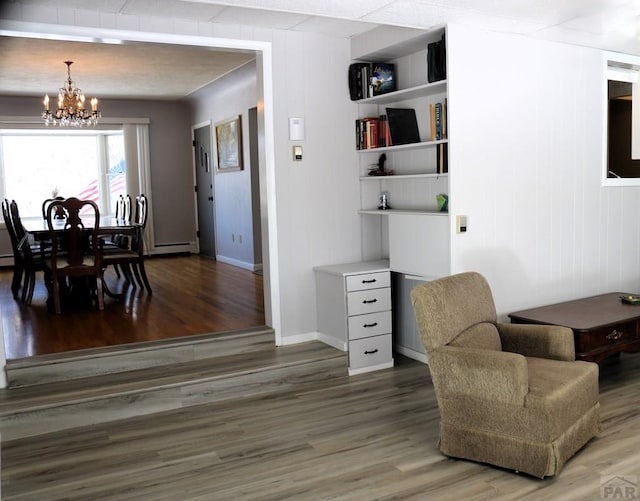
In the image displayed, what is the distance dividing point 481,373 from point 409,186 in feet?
7.16

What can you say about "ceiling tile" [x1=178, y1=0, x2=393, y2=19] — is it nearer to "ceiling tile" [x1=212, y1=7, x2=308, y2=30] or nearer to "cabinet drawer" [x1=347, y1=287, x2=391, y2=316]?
"ceiling tile" [x1=212, y1=7, x2=308, y2=30]

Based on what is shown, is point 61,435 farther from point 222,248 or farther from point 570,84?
point 222,248

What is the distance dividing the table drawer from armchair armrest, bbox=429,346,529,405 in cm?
102

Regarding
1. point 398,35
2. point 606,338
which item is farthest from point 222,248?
point 606,338

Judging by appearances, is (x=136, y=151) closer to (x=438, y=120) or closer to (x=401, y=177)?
(x=401, y=177)

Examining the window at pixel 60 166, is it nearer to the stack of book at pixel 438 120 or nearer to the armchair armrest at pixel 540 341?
the stack of book at pixel 438 120

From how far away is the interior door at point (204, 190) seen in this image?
954cm

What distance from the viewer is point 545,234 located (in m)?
4.68

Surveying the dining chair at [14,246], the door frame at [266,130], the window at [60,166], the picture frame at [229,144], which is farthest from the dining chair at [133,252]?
the window at [60,166]

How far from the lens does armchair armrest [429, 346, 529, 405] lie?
2910mm

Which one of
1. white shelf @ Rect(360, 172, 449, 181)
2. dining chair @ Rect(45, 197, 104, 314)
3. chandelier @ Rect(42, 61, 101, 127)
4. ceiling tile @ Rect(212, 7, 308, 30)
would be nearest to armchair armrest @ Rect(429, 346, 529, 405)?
white shelf @ Rect(360, 172, 449, 181)

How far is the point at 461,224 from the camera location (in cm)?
420

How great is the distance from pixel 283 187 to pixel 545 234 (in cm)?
193

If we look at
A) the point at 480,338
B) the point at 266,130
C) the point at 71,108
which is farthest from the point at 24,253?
the point at 480,338
